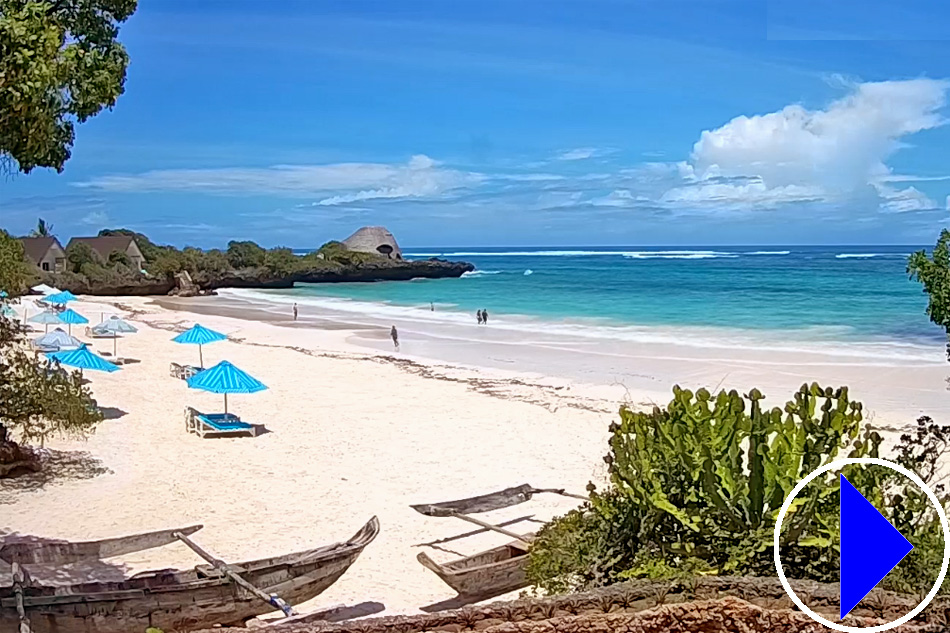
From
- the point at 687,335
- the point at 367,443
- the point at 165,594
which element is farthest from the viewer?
the point at 687,335

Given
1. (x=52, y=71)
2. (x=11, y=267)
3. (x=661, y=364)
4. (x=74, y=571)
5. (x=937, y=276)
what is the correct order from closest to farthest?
(x=52, y=71)
(x=937, y=276)
(x=74, y=571)
(x=11, y=267)
(x=661, y=364)

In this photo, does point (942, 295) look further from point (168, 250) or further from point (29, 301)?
point (168, 250)

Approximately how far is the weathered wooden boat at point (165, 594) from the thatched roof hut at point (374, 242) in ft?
343

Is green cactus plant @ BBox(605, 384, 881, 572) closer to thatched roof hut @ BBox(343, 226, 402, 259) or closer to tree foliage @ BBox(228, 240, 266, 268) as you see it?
tree foliage @ BBox(228, 240, 266, 268)

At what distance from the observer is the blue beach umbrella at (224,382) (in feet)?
50.8

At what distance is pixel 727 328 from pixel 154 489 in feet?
103

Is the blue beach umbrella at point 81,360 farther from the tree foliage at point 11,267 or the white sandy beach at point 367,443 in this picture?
the tree foliage at point 11,267

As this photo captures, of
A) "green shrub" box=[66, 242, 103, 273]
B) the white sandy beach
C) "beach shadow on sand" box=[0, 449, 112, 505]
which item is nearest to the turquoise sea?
the white sandy beach

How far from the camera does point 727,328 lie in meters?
39.6

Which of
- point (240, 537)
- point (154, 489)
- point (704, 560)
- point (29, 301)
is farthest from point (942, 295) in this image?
point (29, 301)

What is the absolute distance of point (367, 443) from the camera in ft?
49.7

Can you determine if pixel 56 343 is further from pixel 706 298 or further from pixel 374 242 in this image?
pixel 374 242

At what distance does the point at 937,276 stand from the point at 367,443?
10.4 metres

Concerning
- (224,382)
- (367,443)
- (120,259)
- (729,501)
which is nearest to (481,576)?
(729,501)
